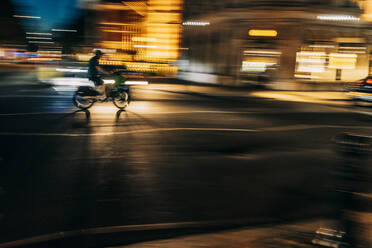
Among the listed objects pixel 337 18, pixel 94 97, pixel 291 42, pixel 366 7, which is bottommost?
pixel 94 97

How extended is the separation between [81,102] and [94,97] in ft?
1.43

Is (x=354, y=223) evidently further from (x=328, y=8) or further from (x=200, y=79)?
(x=200, y=79)

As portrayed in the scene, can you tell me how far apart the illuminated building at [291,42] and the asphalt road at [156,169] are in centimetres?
1417

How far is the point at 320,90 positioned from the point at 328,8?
5.18 meters

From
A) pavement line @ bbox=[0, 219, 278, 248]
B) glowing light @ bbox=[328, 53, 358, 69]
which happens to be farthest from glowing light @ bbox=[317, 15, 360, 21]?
pavement line @ bbox=[0, 219, 278, 248]

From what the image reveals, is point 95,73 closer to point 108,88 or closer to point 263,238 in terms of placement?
point 108,88

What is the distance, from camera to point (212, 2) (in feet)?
98.0

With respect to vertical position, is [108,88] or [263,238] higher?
[108,88]

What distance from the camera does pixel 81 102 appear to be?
1299 centimetres

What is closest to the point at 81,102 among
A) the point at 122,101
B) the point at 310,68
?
the point at 122,101

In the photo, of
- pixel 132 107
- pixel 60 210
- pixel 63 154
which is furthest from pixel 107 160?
pixel 132 107

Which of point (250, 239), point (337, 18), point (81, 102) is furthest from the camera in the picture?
point (337, 18)

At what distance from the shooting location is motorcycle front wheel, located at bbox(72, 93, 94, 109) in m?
12.9

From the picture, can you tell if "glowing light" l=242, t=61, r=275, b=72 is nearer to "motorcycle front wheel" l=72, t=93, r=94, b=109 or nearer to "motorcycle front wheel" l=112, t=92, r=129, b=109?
"motorcycle front wheel" l=112, t=92, r=129, b=109
